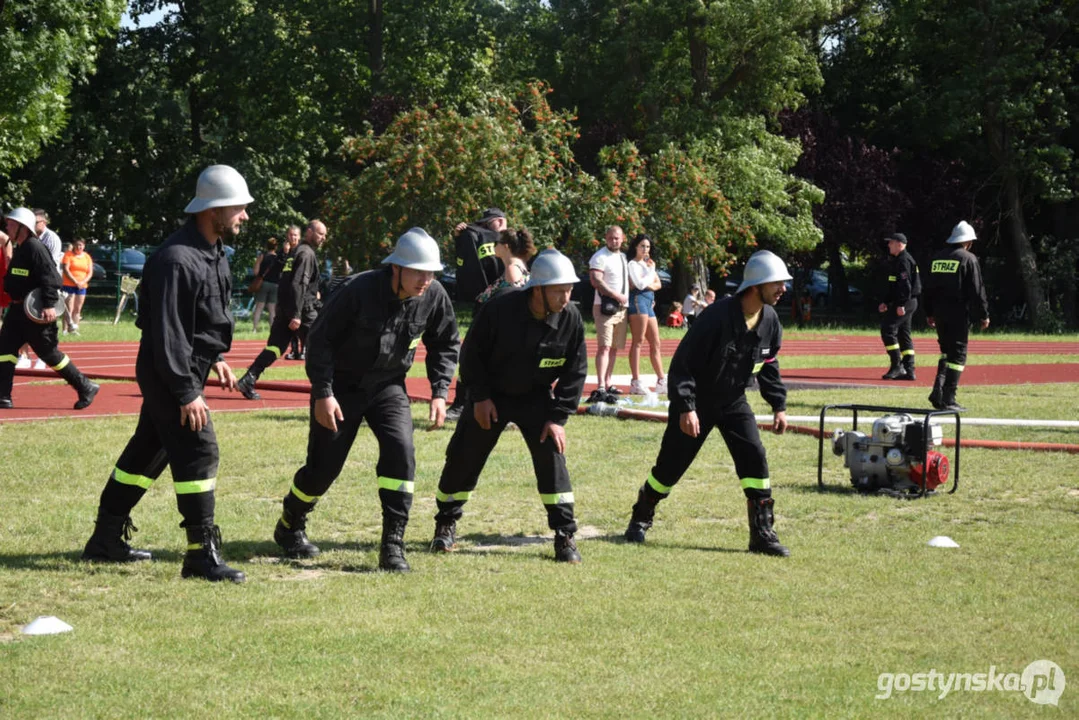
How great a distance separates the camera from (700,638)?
603 cm

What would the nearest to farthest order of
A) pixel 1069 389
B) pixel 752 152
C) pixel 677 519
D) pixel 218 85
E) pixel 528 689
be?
1. pixel 528 689
2. pixel 677 519
3. pixel 1069 389
4. pixel 752 152
5. pixel 218 85

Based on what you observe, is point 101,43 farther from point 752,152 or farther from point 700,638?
point 700,638

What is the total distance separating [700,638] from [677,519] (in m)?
3.16

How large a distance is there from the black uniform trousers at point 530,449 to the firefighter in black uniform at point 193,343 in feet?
4.92

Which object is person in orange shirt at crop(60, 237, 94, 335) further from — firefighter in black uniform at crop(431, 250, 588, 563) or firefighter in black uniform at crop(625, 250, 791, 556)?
firefighter in black uniform at crop(625, 250, 791, 556)

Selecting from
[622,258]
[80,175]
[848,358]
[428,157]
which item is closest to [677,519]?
[622,258]

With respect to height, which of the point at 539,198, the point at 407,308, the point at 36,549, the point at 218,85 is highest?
the point at 218,85

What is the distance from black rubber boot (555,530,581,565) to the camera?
7723mm

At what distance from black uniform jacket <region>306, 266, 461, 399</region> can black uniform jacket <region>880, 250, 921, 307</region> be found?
13.1 meters

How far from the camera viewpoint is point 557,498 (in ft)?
25.8

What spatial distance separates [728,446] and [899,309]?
11.8 metres

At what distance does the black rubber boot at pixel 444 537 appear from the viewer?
8.02 meters

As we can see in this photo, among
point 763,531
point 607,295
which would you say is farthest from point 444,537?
point 607,295

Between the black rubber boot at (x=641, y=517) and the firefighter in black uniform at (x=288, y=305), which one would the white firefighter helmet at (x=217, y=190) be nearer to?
the black rubber boot at (x=641, y=517)
